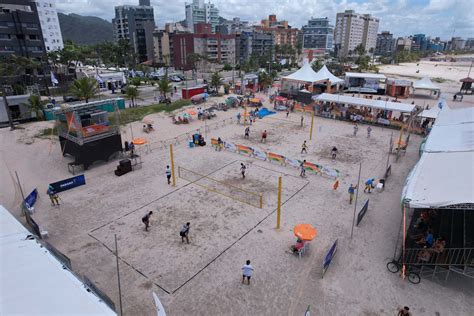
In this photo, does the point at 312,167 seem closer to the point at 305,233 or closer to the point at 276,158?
the point at 276,158

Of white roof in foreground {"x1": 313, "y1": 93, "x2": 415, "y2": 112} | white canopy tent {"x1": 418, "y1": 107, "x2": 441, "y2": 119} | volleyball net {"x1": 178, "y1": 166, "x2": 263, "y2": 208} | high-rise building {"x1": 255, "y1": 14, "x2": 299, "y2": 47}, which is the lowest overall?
volleyball net {"x1": 178, "y1": 166, "x2": 263, "y2": 208}

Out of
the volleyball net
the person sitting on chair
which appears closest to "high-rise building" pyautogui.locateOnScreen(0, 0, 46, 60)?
the volleyball net

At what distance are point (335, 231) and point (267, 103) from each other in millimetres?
33606

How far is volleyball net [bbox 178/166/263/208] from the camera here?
17.9 meters

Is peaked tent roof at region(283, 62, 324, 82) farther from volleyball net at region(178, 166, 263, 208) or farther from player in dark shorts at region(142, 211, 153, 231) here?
player in dark shorts at region(142, 211, 153, 231)

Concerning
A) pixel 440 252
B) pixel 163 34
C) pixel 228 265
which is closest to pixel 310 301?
pixel 228 265

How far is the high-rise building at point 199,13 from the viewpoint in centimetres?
18500

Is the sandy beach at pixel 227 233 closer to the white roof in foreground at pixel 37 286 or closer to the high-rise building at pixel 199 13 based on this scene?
the white roof in foreground at pixel 37 286

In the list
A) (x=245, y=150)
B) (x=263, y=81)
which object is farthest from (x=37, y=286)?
(x=263, y=81)

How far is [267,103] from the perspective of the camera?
152 ft

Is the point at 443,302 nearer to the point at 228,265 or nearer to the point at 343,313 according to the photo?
the point at 343,313

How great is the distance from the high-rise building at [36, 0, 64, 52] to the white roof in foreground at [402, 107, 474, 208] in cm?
10877

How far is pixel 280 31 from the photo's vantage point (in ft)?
478

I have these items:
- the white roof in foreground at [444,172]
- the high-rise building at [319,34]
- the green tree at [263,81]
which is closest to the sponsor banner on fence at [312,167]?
the white roof in foreground at [444,172]
